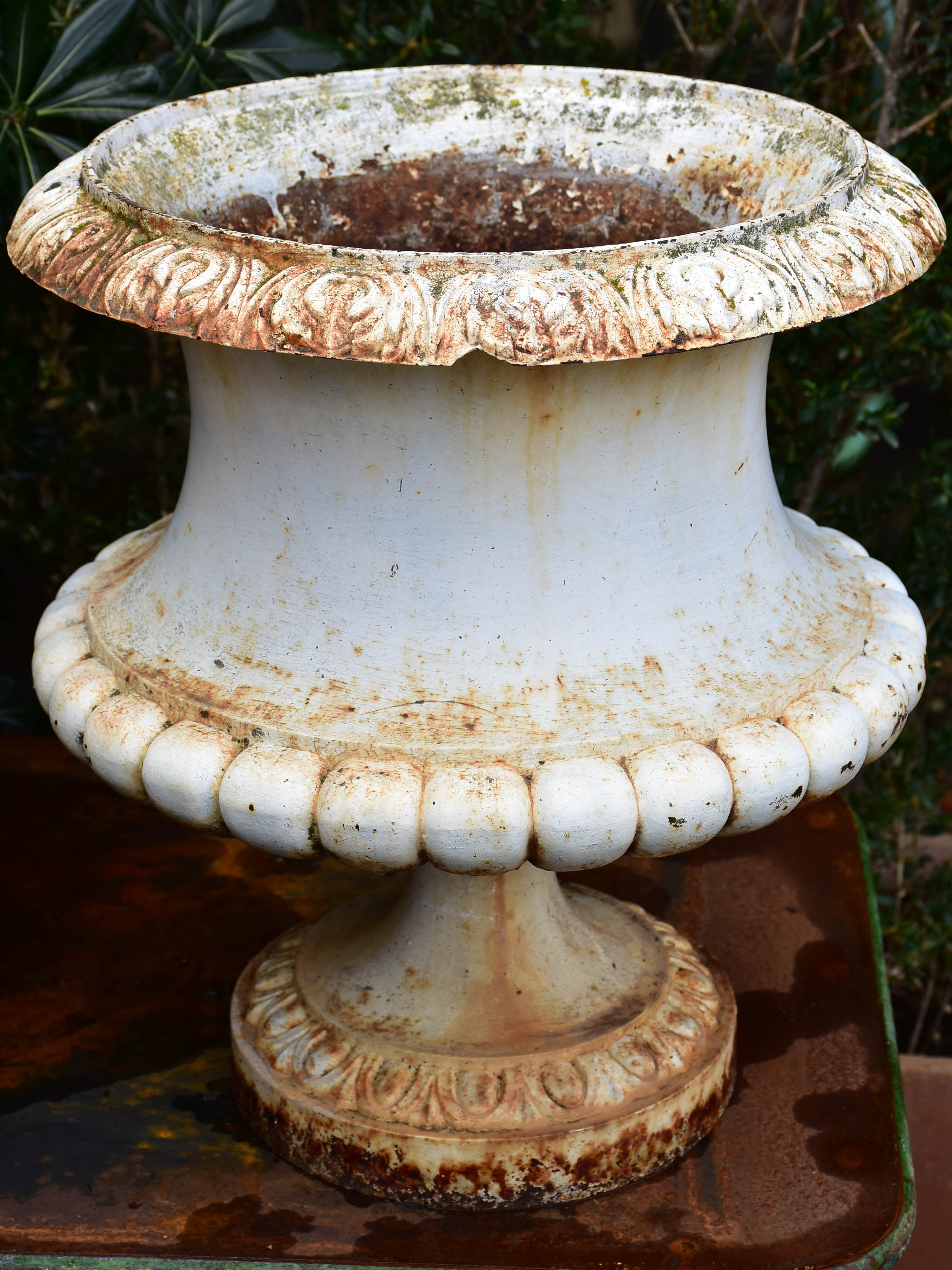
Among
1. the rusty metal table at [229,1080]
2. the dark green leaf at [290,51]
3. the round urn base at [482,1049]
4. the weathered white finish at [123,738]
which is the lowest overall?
the rusty metal table at [229,1080]

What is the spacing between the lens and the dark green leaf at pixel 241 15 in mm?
2018

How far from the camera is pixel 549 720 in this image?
1.18 metres

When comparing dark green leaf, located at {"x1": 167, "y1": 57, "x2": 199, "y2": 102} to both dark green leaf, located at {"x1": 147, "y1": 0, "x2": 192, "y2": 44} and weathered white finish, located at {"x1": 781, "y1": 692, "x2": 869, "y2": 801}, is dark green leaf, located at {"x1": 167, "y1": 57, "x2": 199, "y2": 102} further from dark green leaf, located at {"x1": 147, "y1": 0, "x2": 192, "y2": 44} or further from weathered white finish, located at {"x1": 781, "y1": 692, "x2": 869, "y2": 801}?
weathered white finish, located at {"x1": 781, "y1": 692, "x2": 869, "y2": 801}

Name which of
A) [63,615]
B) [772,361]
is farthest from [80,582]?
[772,361]

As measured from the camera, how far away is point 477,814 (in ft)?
3.74

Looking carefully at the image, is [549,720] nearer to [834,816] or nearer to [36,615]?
[834,816]

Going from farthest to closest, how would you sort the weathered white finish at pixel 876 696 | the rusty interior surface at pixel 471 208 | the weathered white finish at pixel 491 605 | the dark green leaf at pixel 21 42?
the dark green leaf at pixel 21 42, the rusty interior surface at pixel 471 208, the weathered white finish at pixel 876 696, the weathered white finish at pixel 491 605

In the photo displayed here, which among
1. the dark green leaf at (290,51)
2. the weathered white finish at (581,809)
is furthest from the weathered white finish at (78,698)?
the dark green leaf at (290,51)

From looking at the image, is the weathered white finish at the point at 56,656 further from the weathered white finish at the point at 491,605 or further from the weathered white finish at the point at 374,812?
the weathered white finish at the point at 374,812

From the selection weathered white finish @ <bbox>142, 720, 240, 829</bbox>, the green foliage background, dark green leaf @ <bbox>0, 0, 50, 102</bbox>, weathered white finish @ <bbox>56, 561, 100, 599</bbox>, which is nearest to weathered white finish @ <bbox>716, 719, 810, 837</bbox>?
weathered white finish @ <bbox>142, 720, 240, 829</bbox>

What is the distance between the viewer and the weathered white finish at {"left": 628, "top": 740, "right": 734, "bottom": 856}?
3.82 feet

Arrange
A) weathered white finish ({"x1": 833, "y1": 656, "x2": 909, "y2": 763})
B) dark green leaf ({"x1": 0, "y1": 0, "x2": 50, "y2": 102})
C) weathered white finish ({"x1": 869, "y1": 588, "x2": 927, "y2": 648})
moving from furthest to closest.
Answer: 1. dark green leaf ({"x1": 0, "y1": 0, "x2": 50, "y2": 102})
2. weathered white finish ({"x1": 869, "y1": 588, "x2": 927, "y2": 648})
3. weathered white finish ({"x1": 833, "y1": 656, "x2": 909, "y2": 763})

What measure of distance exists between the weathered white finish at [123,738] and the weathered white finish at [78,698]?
0.01 meters

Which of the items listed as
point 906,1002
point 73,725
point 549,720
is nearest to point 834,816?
point 906,1002
